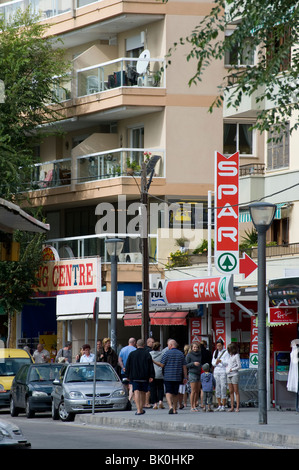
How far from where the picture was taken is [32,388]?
30.6 m

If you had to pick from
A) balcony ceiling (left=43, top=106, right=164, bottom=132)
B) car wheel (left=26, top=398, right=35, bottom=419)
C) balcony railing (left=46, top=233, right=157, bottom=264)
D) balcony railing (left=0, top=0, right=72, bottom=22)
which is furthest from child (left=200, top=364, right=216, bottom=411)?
balcony railing (left=0, top=0, right=72, bottom=22)

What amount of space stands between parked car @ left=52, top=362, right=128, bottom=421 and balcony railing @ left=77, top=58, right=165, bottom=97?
17.1 meters

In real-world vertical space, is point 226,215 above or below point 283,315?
above

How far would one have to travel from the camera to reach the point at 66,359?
125ft

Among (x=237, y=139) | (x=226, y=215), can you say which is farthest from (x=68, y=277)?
(x=226, y=215)

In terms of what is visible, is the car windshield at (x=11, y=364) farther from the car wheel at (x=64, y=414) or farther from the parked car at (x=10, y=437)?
the parked car at (x=10, y=437)

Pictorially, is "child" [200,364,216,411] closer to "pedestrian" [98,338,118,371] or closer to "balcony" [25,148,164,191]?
"pedestrian" [98,338,118,371]

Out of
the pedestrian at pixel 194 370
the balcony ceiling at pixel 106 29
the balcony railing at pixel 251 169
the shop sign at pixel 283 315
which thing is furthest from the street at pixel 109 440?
the balcony ceiling at pixel 106 29

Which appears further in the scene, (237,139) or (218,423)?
(237,139)

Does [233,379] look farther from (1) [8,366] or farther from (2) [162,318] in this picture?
(2) [162,318]

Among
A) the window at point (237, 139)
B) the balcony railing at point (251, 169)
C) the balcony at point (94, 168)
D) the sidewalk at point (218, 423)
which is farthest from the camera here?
the window at point (237, 139)

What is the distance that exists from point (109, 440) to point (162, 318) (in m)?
16.6

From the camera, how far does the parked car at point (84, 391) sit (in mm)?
28422

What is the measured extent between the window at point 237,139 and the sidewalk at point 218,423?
17.4m
